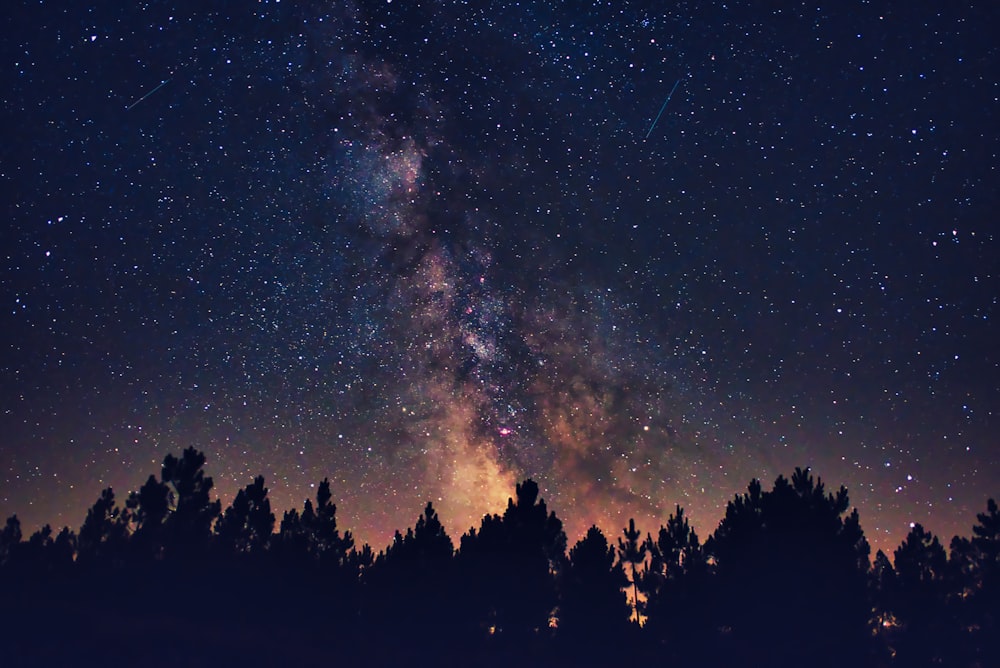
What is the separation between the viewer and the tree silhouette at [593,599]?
30.2 metres

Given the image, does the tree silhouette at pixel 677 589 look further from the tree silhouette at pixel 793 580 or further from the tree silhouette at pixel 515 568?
the tree silhouette at pixel 515 568

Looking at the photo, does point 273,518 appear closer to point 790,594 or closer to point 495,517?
point 495,517

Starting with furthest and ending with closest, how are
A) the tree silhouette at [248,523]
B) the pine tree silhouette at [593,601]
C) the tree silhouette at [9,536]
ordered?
the tree silhouette at [9,536] < the tree silhouette at [248,523] < the pine tree silhouette at [593,601]

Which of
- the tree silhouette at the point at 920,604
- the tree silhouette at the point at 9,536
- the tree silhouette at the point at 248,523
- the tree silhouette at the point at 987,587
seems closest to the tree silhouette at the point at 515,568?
the tree silhouette at the point at 248,523

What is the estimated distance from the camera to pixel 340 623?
3153 cm

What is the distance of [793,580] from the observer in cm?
2806

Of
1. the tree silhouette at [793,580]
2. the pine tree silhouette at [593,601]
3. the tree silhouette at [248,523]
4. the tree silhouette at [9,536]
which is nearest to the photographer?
the tree silhouette at [793,580]

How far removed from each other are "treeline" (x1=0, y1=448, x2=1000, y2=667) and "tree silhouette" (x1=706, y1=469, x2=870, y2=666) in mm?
69

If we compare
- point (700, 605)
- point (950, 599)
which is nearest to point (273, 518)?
point (700, 605)

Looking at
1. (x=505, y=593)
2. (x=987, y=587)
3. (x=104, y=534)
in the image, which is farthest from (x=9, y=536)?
(x=987, y=587)

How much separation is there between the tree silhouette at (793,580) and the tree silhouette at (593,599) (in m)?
4.84

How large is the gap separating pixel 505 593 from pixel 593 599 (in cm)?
455

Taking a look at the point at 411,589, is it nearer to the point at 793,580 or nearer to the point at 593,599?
the point at 593,599

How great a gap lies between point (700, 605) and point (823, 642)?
557cm
